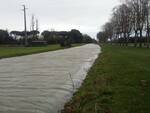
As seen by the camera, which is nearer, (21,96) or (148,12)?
(21,96)

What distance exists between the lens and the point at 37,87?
1233 cm

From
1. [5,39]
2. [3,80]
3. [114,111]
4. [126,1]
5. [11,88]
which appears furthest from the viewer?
[5,39]

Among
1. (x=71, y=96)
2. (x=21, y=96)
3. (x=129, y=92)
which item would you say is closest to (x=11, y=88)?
(x=21, y=96)

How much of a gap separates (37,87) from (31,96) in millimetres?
1963

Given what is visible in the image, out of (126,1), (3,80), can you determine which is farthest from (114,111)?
(126,1)

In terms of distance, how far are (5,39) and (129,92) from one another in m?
108

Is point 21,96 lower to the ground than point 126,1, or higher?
lower

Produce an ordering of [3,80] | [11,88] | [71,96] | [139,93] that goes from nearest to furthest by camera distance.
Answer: [139,93] < [71,96] < [11,88] < [3,80]

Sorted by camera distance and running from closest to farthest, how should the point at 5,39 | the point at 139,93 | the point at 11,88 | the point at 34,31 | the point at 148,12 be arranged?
1. the point at 139,93
2. the point at 11,88
3. the point at 148,12
4. the point at 5,39
5. the point at 34,31

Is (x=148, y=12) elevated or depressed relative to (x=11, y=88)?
elevated

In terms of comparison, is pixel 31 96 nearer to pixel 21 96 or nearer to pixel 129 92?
pixel 21 96

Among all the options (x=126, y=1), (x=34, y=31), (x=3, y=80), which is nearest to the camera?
(x=3, y=80)

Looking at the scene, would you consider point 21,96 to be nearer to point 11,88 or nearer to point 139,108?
point 11,88

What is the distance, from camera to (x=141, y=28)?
73.8m
